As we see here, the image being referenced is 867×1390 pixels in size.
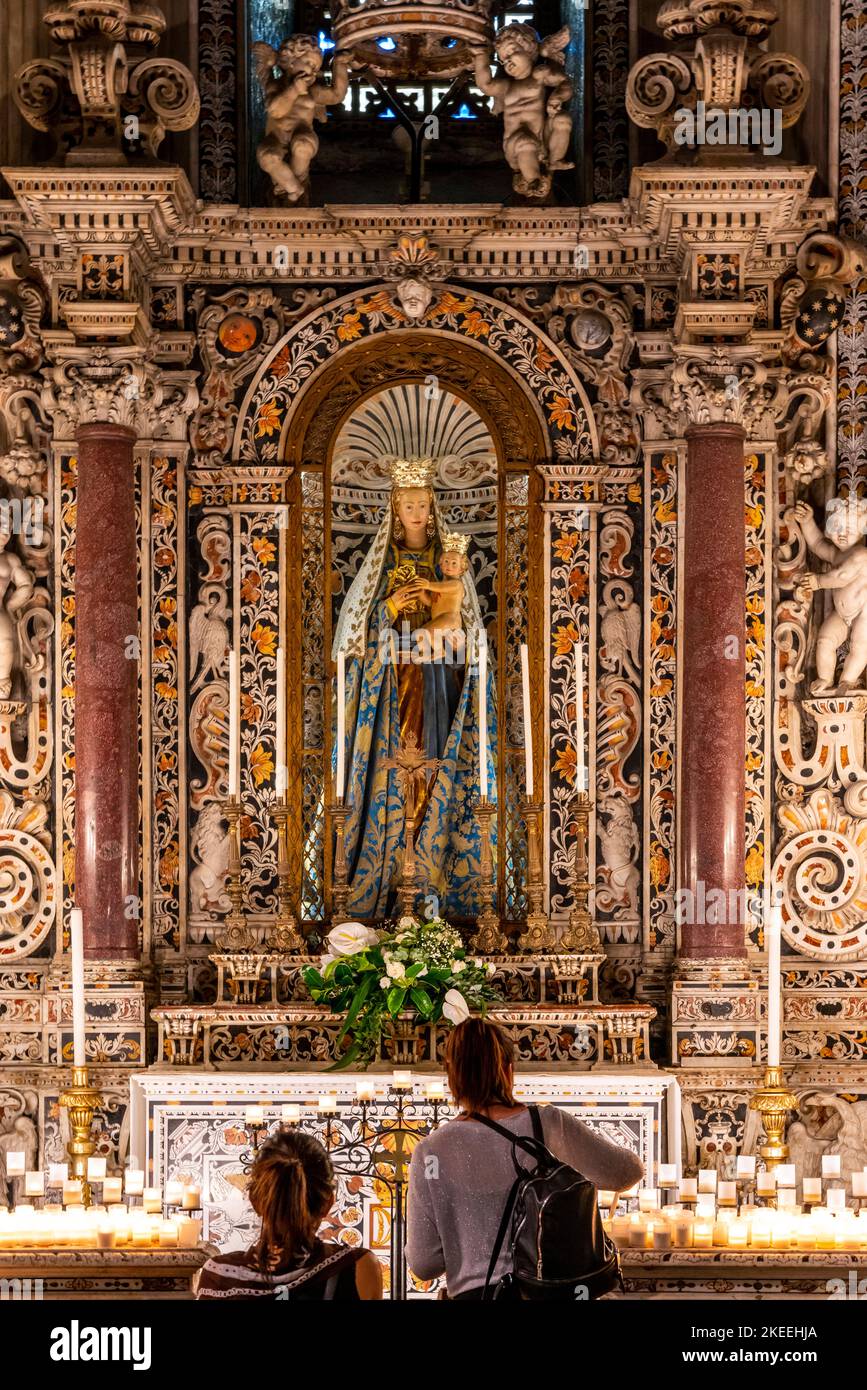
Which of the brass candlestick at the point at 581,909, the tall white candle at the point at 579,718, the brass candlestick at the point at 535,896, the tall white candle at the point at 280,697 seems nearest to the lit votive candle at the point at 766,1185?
the brass candlestick at the point at 581,909

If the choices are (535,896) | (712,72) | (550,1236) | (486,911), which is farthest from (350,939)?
(550,1236)

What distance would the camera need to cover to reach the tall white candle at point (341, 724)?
11.7m

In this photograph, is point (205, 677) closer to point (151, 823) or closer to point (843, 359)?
point (151, 823)

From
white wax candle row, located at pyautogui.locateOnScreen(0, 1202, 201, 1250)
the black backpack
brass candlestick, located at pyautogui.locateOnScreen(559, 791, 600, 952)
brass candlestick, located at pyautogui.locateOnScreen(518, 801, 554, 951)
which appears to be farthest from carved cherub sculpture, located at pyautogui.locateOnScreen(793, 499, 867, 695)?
the black backpack

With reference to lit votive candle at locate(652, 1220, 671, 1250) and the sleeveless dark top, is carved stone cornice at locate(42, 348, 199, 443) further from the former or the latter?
the sleeveless dark top

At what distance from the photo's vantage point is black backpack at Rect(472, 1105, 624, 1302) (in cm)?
609

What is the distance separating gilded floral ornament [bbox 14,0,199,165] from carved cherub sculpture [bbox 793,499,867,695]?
12.4 feet

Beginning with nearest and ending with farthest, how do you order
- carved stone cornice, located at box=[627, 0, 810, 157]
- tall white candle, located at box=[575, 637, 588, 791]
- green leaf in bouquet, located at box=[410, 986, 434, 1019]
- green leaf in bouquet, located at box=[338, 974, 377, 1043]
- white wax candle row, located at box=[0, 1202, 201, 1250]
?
white wax candle row, located at box=[0, 1202, 201, 1250], green leaf in bouquet, located at box=[410, 986, 434, 1019], green leaf in bouquet, located at box=[338, 974, 377, 1043], carved stone cornice, located at box=[627, 0, 810, 157], tall white candle, located at box=[575, 637, 588, 791]

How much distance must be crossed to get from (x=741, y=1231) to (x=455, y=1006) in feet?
10.1

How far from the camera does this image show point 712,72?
11414mm

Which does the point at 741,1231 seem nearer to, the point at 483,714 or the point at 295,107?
the point at 483,714

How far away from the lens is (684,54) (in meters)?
11.7

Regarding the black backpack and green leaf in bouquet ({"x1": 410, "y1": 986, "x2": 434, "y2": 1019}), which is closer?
the black backpack

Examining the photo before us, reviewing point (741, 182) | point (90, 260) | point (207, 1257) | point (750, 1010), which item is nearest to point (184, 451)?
point (90, 260)
